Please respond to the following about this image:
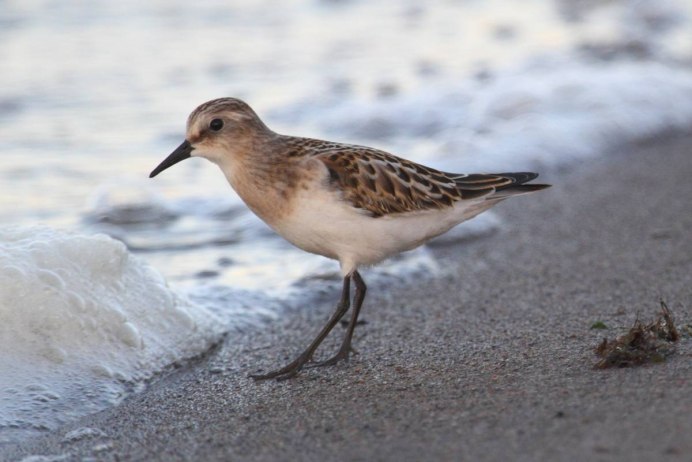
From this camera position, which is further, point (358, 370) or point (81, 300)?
point (81, 300)

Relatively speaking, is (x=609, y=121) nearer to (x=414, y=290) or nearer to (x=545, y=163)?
(x=545, y=163)

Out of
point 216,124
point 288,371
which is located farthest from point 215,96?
point 288,371

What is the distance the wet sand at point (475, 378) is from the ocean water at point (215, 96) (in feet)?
1.10

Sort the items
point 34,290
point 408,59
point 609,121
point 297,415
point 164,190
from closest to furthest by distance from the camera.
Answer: point 297,415
point 34,290
point 164,190
point 609,121
point 408,59

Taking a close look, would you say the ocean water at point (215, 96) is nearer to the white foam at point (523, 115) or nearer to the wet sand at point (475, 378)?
the white foam at point (523, 115)

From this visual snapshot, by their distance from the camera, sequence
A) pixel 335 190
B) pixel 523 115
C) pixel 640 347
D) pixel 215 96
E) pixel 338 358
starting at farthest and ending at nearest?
pixel 215 96 < pixel 523 115 < pixel 338 358 < pixel 335 190 < pixel 640 347

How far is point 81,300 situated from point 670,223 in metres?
3.71

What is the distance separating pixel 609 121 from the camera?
949 centimetres

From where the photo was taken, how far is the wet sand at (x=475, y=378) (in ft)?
10.9

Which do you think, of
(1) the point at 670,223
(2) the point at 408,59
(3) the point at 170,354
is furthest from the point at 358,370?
(2) the point at 408,59

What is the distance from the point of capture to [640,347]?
3953 mm

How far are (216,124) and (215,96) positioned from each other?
566 centimetres

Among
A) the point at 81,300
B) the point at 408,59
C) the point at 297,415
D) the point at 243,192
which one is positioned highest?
the point at 408,59

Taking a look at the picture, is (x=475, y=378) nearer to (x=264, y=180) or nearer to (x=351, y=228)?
(x=351, y=228)
